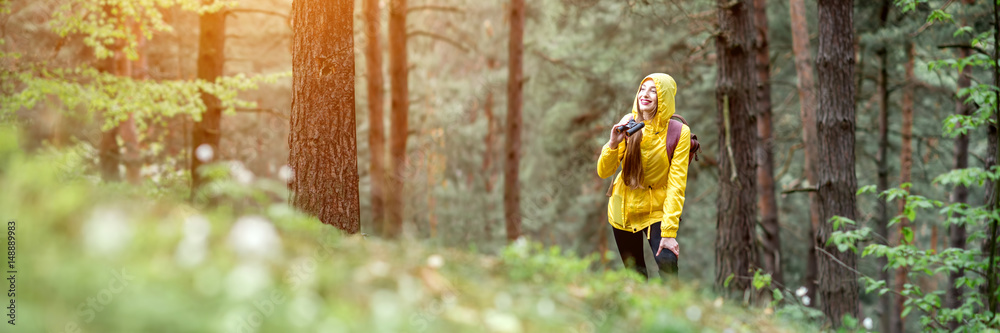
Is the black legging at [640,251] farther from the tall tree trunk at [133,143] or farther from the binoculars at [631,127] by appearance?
the tall tree trunk at [133,143]

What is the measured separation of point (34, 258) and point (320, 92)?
3619 millimetres

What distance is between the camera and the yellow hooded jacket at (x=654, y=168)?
17.8ft

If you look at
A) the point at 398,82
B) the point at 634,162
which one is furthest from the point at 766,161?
the point at 634,162

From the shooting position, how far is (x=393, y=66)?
56.9ft

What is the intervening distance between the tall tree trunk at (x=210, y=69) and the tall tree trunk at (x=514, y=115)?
7.28 metres

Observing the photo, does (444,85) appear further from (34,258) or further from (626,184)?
(34,258)

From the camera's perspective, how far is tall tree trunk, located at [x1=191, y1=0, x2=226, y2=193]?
515 inches

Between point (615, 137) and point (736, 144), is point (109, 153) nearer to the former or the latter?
point (736, 144)

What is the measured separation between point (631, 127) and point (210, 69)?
10.6 metres

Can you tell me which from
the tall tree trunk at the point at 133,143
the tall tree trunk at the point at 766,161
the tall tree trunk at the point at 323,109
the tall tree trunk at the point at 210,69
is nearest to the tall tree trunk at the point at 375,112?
the tall tree trunk at the point at 210,69

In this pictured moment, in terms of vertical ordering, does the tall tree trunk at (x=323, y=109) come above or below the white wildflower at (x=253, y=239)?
above

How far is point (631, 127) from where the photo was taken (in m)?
5.55

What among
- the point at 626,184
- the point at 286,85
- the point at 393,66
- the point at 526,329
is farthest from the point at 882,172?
the point at 286,85

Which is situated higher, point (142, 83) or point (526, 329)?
point (142, 83)
